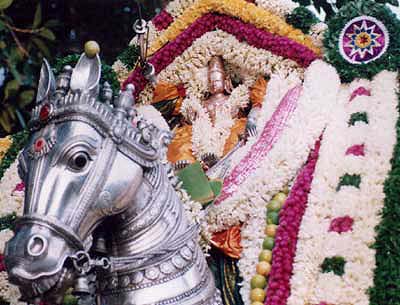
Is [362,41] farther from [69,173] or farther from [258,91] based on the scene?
[69,173]

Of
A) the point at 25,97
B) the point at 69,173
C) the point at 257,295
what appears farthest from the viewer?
the point at 25,97

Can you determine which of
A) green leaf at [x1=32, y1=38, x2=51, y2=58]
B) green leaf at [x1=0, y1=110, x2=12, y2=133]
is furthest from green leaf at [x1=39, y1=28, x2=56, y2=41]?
green leaf at [x1=0, y1=110, x2=12, y2=133]

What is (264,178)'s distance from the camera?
15.2 ft

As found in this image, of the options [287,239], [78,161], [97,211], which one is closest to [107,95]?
[78,161]

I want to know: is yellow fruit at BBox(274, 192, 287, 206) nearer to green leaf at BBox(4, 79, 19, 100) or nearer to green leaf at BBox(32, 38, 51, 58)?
green leaf at BBox(4, 79, 19, 100)

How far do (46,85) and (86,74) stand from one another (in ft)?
0.68

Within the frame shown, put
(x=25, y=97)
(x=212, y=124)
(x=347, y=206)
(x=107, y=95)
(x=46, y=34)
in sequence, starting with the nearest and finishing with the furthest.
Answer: (x=107, y=95), (x=347, y=206), (x=212, y=124), (x=25, y=97), (x=46, y=34)

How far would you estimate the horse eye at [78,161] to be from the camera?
3.40 meters

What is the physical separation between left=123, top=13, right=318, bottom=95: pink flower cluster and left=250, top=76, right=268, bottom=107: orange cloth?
0.74ft

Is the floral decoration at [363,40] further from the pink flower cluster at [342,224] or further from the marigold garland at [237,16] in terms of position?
the pink flower cluster at [342,224]

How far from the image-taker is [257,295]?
4.13 m

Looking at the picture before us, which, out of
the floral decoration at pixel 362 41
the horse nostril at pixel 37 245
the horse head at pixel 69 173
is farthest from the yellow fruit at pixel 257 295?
the floral decoration at pixel 362 41

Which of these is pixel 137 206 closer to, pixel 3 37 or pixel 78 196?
pixel 78 196

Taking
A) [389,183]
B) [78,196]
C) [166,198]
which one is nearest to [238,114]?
[389,183]
